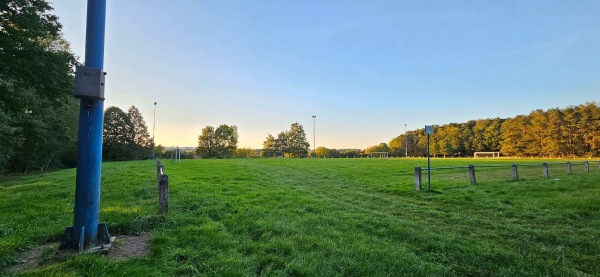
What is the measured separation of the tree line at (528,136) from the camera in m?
63.3

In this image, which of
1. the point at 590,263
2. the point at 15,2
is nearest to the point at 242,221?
the point at 590,263

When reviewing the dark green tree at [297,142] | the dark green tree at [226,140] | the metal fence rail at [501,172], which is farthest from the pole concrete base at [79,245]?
A: the dark green tree at [297,142]

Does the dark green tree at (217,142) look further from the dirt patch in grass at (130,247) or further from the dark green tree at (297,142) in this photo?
the dirt patch in grass at (130,247)

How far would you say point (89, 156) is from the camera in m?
3.62

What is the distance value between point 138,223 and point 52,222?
1826mm

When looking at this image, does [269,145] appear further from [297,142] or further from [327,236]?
[327,236]

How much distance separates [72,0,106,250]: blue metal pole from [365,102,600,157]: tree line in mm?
84481

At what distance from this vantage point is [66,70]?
34.8 ft

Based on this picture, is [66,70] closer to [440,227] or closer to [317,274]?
[317,274]

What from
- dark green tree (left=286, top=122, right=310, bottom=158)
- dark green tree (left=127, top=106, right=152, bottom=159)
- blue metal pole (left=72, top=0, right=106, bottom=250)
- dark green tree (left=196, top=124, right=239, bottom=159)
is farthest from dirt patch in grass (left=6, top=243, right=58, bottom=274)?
dark green tree (left=286, top=122, right=310, bottom=158)

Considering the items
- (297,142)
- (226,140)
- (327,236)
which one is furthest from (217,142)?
(327,236)

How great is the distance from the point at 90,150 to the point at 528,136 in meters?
89.2

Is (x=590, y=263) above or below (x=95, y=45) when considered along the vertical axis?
below

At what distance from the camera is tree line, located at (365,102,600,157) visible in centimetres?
6334
